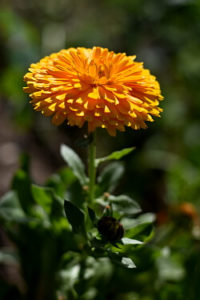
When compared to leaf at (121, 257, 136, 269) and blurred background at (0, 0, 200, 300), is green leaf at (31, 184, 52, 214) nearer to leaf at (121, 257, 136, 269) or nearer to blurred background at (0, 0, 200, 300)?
leaf at (121, 257, 136, 269)

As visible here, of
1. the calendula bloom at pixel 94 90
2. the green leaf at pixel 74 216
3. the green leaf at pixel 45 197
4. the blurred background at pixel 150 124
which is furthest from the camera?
the blurred background at pixel 150 124

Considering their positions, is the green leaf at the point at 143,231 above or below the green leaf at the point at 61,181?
below

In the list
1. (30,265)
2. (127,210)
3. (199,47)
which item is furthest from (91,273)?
(199,47)

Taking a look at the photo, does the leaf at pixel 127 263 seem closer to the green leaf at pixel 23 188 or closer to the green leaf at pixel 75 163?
the green leaf at pixel 75 163

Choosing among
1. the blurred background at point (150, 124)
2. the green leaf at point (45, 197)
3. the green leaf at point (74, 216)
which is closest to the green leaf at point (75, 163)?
the green leaf at point (45, 197)

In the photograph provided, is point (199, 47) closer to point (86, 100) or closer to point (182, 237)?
point (182, 237)

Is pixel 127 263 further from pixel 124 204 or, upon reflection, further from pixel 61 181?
pixel 61 181

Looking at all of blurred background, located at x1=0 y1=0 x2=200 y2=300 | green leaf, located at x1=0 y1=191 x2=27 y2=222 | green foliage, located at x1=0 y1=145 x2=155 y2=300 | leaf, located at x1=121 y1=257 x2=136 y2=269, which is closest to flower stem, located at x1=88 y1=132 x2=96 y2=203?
green foliage, located at x1=0 y1=145 x2=155 y2=300

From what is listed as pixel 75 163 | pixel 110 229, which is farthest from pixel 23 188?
pixel 110 229
